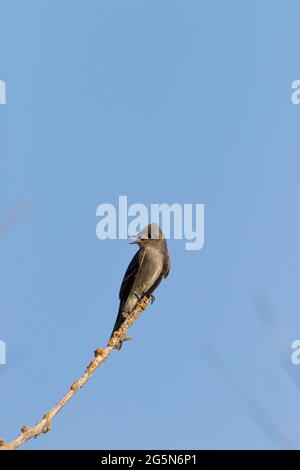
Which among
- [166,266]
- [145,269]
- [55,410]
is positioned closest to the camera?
[55,410]

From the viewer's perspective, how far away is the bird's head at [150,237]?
13.2 meters

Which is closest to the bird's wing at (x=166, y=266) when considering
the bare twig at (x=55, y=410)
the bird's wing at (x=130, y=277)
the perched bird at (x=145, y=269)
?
the perched bird at (x=145, y=269)

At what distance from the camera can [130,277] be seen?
507 inches

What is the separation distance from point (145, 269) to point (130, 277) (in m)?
0.26

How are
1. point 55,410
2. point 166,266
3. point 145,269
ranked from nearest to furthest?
point 55,410
point 145,269
point 166,266

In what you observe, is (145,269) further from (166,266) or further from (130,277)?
(166,266)

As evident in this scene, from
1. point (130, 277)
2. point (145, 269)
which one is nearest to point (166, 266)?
point (145, 269)

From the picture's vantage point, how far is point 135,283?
12.8 metres

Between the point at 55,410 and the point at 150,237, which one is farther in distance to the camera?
the point at 150,237
